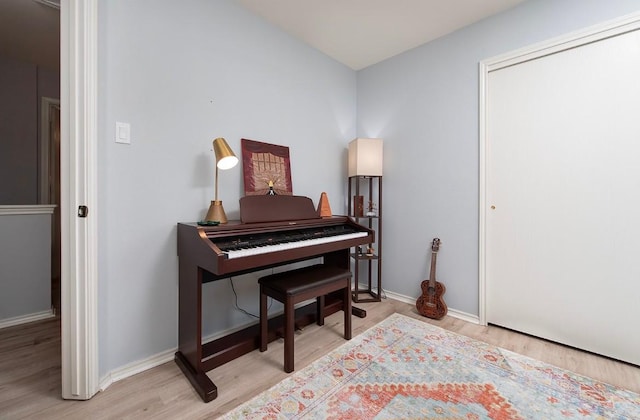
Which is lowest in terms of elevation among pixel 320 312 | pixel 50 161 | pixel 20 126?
pixel 320 312

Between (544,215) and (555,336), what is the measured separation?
0.86 metres

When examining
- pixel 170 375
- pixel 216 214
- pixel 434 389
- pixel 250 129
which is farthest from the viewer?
pixel 250 129

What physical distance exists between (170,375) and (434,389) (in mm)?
1472

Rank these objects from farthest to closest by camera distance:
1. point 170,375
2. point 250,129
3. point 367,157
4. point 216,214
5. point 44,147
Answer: point 44,147 → point 367,157 → point 250,129 → point 216,214 → point 170,375

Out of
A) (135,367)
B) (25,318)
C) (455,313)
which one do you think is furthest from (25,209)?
(455,313)

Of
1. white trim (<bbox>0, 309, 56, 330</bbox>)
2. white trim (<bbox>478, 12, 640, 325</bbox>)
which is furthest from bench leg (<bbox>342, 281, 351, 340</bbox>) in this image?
white trim (<bbox>0, 309, 56, 330</bbox>)

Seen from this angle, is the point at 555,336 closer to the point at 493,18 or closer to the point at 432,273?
the point at 432,273

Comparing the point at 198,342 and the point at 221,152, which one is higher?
the point at 221,152

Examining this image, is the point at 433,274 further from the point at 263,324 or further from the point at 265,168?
the point at 265,168

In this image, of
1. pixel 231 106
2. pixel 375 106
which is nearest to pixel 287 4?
pixel 231 106

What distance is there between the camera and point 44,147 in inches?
126

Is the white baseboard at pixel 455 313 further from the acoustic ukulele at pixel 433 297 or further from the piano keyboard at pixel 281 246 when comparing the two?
the piano keyboard at pixel 281 246

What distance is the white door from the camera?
5.57ft

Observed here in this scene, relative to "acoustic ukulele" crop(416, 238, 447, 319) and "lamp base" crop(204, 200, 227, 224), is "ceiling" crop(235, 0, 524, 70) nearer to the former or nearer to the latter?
"lamp base" crop(204, 200, 227, 224)
